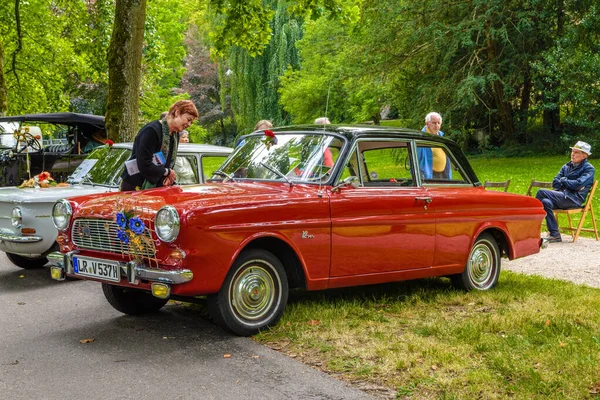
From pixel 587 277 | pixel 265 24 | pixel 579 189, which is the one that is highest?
pixel 265 24

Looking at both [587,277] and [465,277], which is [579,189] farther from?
[465,277]

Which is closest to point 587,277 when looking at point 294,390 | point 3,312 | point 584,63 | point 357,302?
point 357,302

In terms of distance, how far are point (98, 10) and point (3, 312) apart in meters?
19.5

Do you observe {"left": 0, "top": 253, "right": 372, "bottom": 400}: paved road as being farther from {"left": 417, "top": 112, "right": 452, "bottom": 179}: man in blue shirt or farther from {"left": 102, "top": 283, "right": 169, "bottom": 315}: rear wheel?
{"left": 417, "top": 112, "right": 452, "bottom": 179}: man in blue shirt

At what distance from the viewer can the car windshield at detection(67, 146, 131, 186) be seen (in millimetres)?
9930

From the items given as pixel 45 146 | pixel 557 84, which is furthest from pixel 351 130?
pixel 557 84

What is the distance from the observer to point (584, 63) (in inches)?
1027

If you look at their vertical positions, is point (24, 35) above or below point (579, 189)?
above

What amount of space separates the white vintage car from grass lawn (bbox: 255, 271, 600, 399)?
292 centimetres

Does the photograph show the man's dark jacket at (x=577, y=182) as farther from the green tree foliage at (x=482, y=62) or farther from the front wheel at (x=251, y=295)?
the green tree foliage at (x=482, y=62)

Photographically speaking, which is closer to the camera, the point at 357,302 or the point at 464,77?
the point at 357,302

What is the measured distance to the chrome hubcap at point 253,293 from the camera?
242 inches

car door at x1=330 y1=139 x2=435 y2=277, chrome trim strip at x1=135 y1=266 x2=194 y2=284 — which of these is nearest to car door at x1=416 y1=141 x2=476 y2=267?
car door at x1=330 y1=139 x2=435 y2=277

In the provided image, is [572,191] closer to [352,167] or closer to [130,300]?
[352,167]
